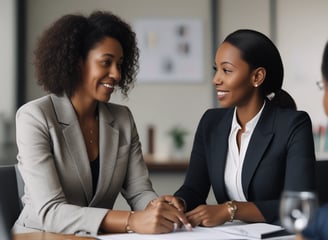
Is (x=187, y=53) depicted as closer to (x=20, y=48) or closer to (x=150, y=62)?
(x=150, y=62)

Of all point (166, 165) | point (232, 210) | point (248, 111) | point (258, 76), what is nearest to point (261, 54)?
point (258, 76)

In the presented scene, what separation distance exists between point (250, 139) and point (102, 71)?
2.17 ft

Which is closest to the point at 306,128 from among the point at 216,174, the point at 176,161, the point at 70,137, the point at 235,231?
the point at 216,174

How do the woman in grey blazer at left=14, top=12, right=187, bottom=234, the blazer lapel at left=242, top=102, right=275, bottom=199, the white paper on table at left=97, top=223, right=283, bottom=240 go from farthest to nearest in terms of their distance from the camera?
the blazer lapel at left=242, top=102, right=275, bottom=199 → the woman in grey blazer at left=14, top=12, right=187, bottom=234 → the white paper on table at left=97, top=223, right=283, bottom=240

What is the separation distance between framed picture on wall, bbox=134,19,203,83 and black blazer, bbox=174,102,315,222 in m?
2.99

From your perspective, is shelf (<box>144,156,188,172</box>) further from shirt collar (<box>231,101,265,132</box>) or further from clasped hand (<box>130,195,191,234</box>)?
clasped hand (<box>130,195,191,234</box>)

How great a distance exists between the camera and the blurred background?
17.9 feet

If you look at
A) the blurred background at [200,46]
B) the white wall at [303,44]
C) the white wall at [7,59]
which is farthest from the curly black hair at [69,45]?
the white wall at [303,44]

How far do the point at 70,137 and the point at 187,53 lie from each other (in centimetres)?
333

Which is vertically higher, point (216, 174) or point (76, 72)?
point (76, 72)

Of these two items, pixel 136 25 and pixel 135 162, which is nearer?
pixel 135 162

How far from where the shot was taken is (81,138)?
2400 mm

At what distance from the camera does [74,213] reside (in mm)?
2092

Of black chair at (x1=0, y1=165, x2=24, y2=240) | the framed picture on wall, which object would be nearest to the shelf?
the framed picture on wall
